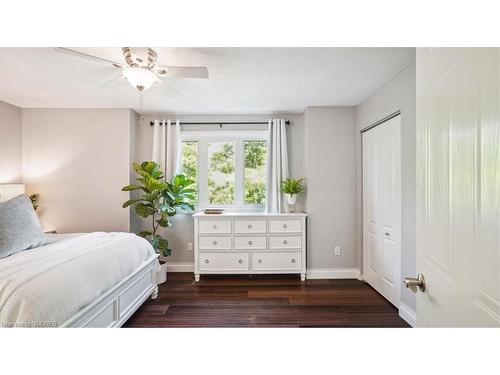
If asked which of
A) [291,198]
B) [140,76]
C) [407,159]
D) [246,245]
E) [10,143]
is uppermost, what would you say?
[140,76]

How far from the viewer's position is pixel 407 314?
2250 millimetres

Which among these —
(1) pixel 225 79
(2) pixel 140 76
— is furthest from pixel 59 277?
(1) pixel 225 79

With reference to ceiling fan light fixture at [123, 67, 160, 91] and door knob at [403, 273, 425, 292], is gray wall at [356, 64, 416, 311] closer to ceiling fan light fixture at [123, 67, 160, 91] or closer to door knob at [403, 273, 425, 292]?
door knob at [403, 273, 425, 292]

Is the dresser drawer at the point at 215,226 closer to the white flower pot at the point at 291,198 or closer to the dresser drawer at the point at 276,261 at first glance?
the dresser drawer at the point at 276,261

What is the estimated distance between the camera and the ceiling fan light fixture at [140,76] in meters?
1.76

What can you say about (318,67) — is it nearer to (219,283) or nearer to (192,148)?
(192,148)

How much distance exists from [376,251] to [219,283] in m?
2.02

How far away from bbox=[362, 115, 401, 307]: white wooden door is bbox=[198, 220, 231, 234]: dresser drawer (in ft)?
6.06

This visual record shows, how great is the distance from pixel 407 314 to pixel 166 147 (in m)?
3.52

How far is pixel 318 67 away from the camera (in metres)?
2.21

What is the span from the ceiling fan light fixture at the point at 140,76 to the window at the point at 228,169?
193cm

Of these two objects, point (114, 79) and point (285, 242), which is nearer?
point (114, 79)

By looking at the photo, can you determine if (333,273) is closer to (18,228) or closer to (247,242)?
(247,242)

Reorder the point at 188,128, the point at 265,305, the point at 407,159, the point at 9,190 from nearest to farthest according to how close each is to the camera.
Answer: the point at 407,159
the point at 265,305
the point at 9,190
the point at 188,128
